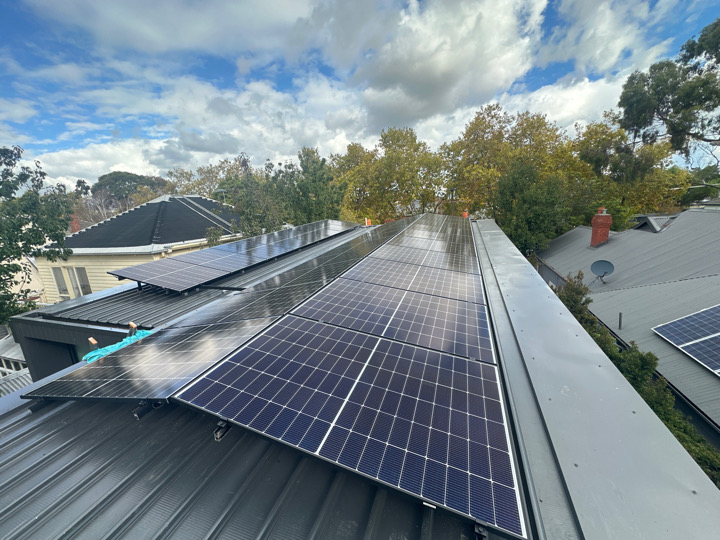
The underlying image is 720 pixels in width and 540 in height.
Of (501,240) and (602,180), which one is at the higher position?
(602,180)

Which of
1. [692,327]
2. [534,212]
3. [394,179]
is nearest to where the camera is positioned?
[692,327]

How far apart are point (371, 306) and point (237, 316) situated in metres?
2.79

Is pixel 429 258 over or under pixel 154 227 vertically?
under

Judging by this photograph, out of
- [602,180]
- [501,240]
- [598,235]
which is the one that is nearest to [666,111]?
[602,180]

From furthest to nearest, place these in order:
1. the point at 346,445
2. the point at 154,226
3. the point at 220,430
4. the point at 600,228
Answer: the point at 600,228 → the point at 154,226 → the point at 220,430 → the point at 346,445

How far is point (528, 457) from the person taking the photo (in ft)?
10.4

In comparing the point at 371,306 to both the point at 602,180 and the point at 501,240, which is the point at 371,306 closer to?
the point at 501,240

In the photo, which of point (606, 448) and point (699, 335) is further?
point (699, 335)

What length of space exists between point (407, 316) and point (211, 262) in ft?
29.9

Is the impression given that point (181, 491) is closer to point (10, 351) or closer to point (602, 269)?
point (10, 351)

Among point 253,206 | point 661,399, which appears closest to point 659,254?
point 661,399

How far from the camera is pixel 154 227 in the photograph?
19.9 m

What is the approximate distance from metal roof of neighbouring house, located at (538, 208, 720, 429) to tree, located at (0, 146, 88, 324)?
26756 mm

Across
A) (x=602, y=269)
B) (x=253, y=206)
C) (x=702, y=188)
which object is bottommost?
(x=602, y=269)
